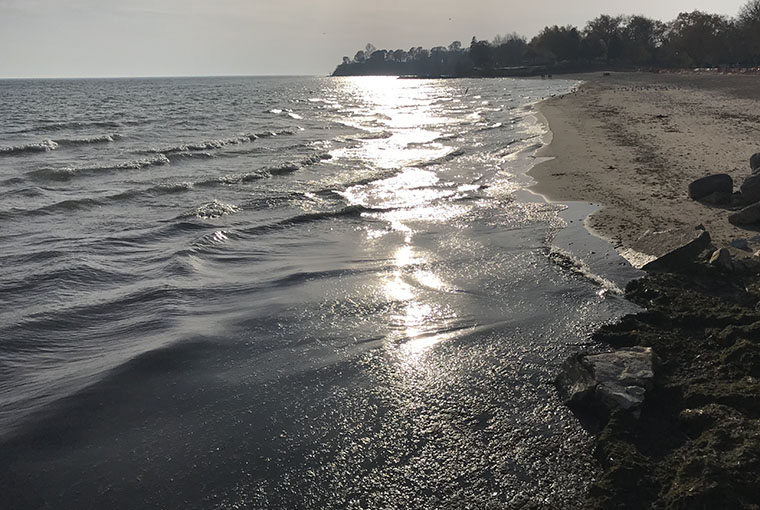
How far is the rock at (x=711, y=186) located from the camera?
851 cm

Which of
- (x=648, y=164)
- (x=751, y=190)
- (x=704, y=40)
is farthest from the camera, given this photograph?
(x=704, y=40)

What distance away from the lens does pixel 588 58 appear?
132500 millimetres

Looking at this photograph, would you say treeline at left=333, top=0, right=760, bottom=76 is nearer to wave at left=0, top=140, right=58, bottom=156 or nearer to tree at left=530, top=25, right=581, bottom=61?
tree at left=530, top=25, right=581, bottom=61

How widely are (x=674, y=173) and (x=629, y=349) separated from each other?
340 inches

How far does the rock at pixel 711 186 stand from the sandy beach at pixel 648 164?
181 millimetres

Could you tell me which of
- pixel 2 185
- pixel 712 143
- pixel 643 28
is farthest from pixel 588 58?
pixel 2 185

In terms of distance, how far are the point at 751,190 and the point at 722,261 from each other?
343 centimetres

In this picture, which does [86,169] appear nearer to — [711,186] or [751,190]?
[711,186]

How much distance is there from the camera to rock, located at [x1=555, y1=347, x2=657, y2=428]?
3410 millimetres

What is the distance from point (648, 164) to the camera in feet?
40.1

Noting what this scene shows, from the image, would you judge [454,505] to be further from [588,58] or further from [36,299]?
[588,58]

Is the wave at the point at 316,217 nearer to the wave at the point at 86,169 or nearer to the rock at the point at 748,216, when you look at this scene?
the rock at the point at 748,216

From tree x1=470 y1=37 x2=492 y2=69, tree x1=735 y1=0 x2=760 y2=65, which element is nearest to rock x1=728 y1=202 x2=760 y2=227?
tree x1=735 y1=0 x2=760 y2=65

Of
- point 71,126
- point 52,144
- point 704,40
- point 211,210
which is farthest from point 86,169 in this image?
point 704,40
